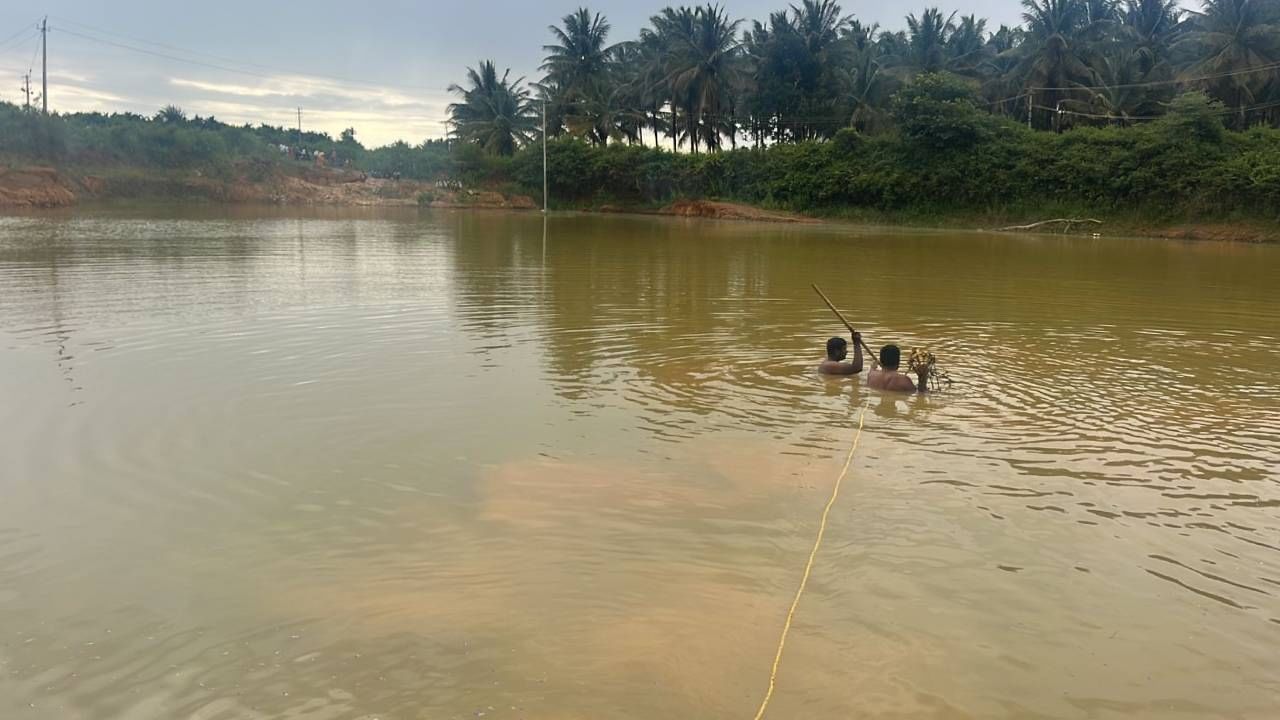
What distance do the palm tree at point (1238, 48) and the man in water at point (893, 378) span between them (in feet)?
142

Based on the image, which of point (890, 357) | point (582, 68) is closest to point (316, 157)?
point (582, 68)

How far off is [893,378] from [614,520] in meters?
4.35

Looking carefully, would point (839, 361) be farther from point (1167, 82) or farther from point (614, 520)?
point (1167, 82)

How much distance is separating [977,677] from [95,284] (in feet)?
53.0

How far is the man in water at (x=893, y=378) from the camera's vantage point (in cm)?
908

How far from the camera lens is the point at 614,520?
5.73 m

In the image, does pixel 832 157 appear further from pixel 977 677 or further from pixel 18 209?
pixel 977 677

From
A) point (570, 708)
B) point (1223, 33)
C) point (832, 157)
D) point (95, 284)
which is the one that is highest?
point (1223, 33)

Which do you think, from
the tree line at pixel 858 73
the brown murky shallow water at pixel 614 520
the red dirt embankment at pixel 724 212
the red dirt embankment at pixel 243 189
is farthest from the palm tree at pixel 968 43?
the brown murky shallow water at pixel 614 520

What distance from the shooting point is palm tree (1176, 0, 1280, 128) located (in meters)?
41.7

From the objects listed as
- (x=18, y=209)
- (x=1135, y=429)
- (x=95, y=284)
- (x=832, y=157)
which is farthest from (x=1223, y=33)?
(x=18, y=209)

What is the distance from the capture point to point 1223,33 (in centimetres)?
4241

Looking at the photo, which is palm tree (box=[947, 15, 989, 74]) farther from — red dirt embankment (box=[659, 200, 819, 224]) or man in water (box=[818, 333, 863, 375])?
man in water (box=[818, 333, 863, 375])

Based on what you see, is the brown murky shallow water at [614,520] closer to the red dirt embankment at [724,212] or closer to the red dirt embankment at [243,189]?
the red dirt embankment at [724,212]
